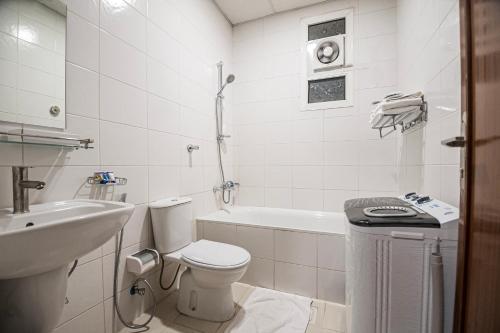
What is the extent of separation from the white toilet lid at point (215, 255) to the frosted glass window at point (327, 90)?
172 cm

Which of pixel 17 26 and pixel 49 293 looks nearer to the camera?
pixel 49 293

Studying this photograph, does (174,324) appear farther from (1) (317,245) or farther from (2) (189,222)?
(1) (317,245)

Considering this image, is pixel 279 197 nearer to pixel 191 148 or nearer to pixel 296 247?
pixel 296 247

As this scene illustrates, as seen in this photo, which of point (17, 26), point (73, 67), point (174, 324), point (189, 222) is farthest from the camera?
point (189, 222)

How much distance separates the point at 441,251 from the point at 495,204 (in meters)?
0.46

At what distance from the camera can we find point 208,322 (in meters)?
1.41

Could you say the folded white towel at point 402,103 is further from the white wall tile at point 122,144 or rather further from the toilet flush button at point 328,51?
the white wall tile at point 122,144

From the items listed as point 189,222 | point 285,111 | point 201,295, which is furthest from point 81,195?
point 285,111

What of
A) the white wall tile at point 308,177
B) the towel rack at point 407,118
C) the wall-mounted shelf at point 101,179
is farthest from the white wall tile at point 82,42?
the white wall tile at point 308,177

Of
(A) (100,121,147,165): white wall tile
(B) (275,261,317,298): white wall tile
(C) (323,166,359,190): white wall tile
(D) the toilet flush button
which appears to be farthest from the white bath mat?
(D) the toilet flush button

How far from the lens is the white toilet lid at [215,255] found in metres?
1.31

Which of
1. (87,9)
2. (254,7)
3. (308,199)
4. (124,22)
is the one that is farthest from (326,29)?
(87,9)

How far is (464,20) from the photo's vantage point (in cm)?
59

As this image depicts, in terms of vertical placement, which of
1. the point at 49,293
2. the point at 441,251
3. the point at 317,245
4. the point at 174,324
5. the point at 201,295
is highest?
the point at 441,251
